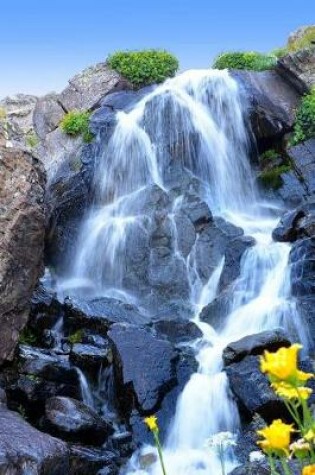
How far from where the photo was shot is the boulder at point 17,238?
26.6 feet

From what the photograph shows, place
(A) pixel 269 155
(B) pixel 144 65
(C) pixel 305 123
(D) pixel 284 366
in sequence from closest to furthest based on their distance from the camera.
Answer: (D) pixel 284 366 < (A) pixel 269 155 < (C) pixel 305 123 < (B) pixel 144 65

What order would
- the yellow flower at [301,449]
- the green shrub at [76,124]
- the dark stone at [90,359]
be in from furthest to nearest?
the green shrub at [76,124] < the dark stone at [90,359] < the yellow flower at [301,449]

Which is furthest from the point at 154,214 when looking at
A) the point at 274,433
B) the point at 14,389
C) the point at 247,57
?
the point at 274,433

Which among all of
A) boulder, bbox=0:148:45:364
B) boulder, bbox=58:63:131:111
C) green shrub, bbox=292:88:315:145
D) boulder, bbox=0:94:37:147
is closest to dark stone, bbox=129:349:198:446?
boulder, bbox=0:148:45:364

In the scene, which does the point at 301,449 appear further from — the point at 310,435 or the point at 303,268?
the point at 303,268

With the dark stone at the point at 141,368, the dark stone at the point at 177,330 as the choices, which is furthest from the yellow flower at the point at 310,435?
the dark stone at the point at 177,330

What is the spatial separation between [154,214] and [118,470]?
5.93 meters

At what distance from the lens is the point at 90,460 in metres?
6.85

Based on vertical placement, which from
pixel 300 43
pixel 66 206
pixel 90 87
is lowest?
pixel 66 206

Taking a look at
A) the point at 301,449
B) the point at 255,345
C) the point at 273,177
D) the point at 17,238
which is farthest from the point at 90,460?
the point at 273,177

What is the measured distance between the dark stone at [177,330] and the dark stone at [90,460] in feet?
7.73

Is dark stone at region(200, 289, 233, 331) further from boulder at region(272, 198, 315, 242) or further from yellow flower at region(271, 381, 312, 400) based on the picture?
yellow flower at region(271, 381, 312, 400)

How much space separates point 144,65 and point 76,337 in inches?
383

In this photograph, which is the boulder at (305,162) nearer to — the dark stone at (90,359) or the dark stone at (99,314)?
the dark stone at (99,314)
